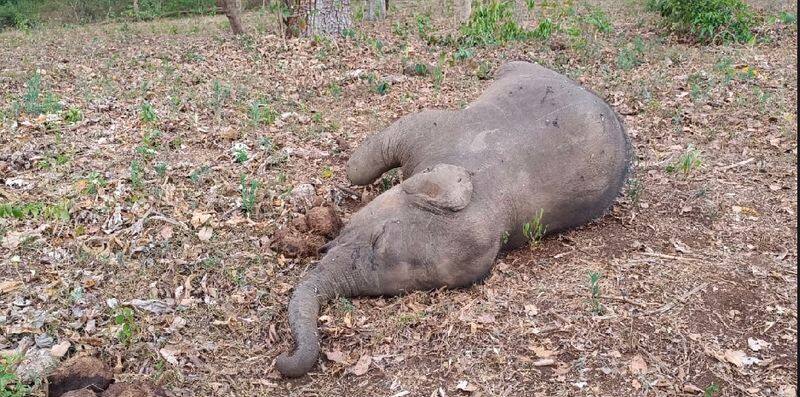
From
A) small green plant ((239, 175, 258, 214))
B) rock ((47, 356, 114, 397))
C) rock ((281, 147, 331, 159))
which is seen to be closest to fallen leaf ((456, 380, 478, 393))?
rock ((47, 356, 114, 397))

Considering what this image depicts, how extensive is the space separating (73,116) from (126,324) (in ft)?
10.8

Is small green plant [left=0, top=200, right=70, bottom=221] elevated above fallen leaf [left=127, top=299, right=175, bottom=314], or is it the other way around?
small green plant [left=0, top=200, right=70, bottom=221]

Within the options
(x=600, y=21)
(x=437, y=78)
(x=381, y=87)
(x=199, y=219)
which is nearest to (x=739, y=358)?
(x=199, y=219)

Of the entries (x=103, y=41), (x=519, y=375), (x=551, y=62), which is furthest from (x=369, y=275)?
(x=103, y=41)

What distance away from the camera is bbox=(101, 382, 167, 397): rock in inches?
130

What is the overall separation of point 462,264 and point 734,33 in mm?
7014

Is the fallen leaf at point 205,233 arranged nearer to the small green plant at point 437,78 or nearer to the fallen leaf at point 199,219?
the fallen leaf at point 199,219

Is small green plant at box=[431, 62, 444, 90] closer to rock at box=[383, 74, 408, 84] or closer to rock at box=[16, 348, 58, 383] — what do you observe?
rock at box=[383, 74, 408, 84]

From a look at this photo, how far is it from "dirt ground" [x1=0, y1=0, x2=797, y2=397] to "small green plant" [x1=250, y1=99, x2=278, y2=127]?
0.06 meters

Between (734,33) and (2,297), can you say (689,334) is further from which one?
(734,33)

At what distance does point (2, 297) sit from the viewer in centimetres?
412

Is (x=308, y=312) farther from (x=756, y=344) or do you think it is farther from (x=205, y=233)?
(x=756, y=344)

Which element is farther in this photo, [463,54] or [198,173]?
[463,54]

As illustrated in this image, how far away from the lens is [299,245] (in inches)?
188
